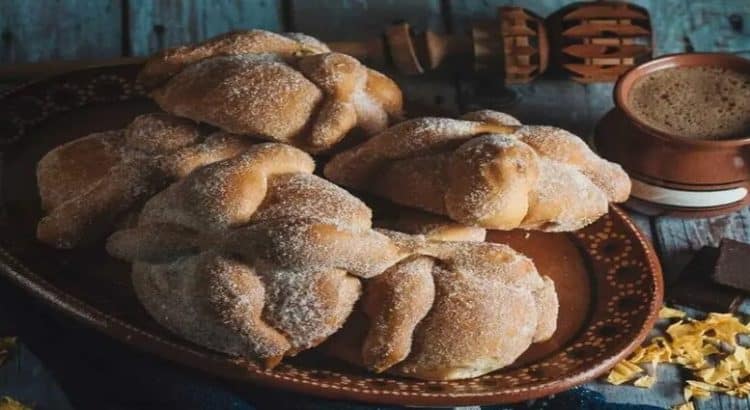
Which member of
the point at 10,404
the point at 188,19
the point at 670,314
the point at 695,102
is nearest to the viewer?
the point at 10,404

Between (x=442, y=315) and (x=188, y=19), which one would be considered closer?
(x=442, y=315)

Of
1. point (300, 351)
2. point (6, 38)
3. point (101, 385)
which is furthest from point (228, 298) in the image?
point (6, 38)

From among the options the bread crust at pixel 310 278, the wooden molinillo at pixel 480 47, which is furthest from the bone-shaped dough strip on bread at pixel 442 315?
the wooden molinillo at pixel 480 47

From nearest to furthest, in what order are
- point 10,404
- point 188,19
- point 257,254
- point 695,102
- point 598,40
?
point 257,254
point 10,404
point 695,102
point 598,40
point 188,19

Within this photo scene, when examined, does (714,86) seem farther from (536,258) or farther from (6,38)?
(6,38)

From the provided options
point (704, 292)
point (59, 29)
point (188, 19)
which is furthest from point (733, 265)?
point (59, 29)

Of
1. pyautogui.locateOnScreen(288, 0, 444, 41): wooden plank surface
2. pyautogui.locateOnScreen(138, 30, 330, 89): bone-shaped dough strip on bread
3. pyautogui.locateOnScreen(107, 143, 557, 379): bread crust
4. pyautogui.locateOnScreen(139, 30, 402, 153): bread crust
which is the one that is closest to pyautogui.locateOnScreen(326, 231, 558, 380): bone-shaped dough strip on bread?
pyautogui.locateOnScreen(107, 143, 557, 379): bread crust

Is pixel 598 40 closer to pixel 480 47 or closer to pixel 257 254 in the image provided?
pixel 480 47
